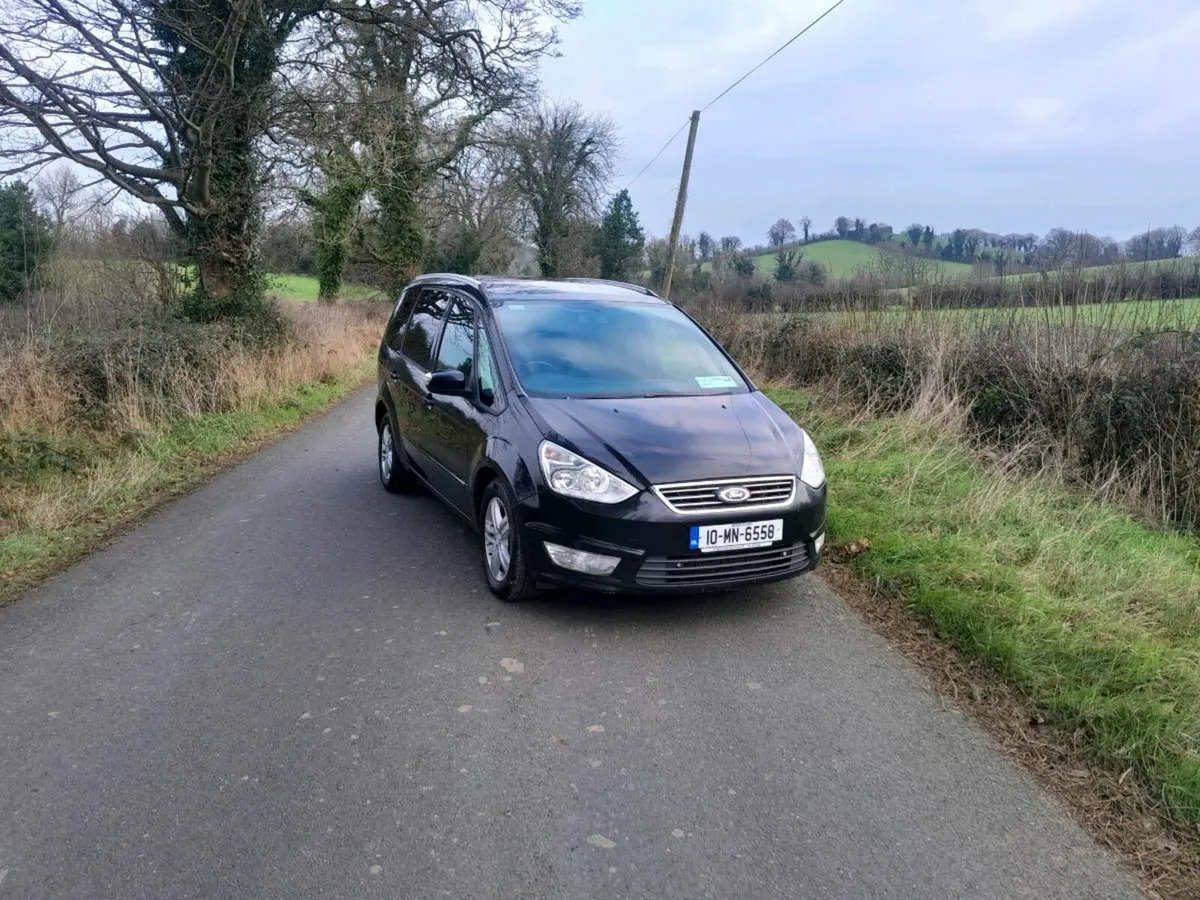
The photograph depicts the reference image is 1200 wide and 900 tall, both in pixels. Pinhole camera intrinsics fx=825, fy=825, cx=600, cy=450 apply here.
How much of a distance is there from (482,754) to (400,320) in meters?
5.27

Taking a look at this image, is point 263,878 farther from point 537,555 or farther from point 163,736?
point 537,555

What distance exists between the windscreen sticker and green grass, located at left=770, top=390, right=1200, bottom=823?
4.51 ft

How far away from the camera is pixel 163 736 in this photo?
3379mm

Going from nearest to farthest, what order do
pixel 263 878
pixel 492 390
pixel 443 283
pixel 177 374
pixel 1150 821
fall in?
pixel 263 878, pixel 1150 821, pixel 492 390, pixel 443 283, pixel 177 374

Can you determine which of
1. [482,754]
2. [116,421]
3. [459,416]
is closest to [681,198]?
[116,421]

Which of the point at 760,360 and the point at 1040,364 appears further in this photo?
the point at 760,360

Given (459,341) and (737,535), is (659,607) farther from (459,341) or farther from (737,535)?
(459,341)

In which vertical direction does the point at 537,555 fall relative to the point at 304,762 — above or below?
above

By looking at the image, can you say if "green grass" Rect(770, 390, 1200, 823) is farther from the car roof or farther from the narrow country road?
the car roof

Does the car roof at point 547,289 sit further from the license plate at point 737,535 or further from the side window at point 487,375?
the license plate at point 737,535

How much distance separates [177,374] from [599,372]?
24.5 feet

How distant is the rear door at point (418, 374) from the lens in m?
6.39

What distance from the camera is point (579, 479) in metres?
4.34

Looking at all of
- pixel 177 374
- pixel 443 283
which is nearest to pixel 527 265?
pixel 177 374
